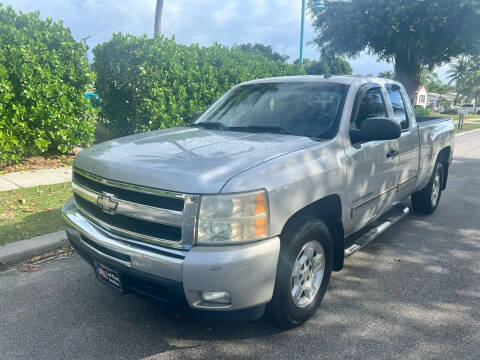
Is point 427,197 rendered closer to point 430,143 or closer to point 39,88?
point 430,143

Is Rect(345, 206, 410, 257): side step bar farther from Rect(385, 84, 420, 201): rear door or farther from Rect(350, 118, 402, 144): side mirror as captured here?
Rect(350, 118, 402, 144): side mirror

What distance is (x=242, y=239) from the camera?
2.45 metres

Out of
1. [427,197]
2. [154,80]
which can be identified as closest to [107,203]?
[427,197]

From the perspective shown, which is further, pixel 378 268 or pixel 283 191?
pixel 378 268

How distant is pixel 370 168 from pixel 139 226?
2.16 m

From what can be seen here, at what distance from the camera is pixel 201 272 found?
2371mm

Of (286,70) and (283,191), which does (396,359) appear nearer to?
(283,191)

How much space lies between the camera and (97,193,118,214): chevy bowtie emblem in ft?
9.09

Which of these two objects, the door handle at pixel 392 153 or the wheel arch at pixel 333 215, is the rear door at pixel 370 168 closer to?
the door handle at pixel 392 153

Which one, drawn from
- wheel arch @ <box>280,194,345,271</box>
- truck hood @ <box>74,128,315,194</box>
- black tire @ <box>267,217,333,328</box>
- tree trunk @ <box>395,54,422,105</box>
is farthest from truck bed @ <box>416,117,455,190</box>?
tree trunk @ <box>395,54,422,105</box>

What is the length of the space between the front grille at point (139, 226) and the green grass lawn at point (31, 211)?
6.89 ft

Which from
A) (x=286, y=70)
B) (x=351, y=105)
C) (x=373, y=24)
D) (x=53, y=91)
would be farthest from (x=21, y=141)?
(x=373, y=24)

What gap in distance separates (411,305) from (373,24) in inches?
697

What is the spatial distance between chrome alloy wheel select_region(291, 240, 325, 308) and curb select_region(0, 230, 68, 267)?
2.86 m
